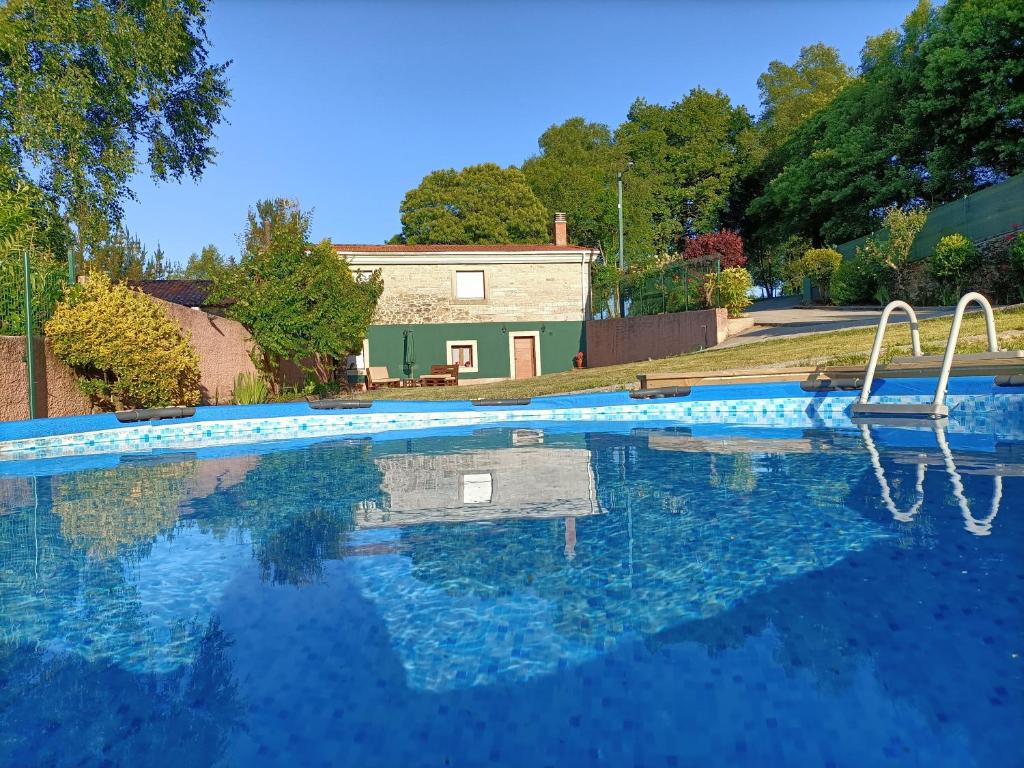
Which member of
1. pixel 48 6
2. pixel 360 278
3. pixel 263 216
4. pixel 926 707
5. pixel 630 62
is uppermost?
pixel 630 62

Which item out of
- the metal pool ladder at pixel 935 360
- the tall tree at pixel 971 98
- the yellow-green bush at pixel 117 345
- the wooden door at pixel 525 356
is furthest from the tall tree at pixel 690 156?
the metal pool ladder at pixel 935 360

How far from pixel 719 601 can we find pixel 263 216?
2309cm

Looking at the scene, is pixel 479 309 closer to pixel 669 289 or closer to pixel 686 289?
pixel 669 289

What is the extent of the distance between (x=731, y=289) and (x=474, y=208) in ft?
79.8

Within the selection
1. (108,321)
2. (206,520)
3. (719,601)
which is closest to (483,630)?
(719,601)

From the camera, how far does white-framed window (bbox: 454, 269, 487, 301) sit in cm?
2502

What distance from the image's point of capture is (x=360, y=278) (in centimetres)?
2355

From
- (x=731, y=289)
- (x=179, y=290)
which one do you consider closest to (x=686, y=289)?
(x=731, y=289)

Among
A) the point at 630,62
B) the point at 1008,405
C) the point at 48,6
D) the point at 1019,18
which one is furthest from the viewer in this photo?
the point at 630,62

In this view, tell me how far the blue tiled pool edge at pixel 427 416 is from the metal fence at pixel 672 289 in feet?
31.1

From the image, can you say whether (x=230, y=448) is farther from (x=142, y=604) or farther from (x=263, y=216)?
(x=263, y=216)

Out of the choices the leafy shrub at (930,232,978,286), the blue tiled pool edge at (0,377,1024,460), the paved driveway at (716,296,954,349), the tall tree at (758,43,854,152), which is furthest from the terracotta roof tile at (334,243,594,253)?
the tall tree at (758,43,854,152)

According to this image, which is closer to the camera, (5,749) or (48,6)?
(5,749)

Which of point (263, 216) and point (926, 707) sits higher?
point (263, 216)
